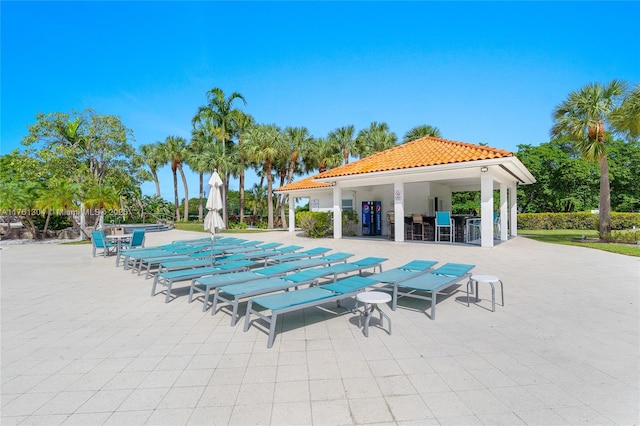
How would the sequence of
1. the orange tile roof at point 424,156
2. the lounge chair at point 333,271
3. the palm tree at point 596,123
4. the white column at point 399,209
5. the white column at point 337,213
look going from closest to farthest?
the lounge chair at point 333,271
the orange tile roof at point 424,156
the white column at point 399,209
the palm tree at point 596,123
the white column at point 337,213

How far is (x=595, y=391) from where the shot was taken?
2758 millimetres

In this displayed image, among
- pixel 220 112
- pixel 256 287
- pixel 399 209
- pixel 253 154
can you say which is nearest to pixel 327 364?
pixel 256 287

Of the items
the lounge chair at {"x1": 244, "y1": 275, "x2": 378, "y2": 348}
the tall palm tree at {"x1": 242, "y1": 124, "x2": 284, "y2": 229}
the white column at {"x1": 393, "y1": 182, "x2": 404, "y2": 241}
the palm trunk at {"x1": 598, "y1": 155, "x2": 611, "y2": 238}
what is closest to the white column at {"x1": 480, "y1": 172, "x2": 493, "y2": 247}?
the white column at {"x1": 393, "y1": 182, "x2": 404, "y2": 241}

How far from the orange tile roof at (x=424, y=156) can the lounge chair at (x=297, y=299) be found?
9.53m

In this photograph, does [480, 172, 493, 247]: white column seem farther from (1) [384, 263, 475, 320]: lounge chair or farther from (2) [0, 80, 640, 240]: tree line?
(1) [384, 263, 475, 320]: lounge chair

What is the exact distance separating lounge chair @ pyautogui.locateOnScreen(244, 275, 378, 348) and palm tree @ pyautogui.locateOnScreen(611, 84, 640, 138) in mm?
12197

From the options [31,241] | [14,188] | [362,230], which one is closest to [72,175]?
[14,188]

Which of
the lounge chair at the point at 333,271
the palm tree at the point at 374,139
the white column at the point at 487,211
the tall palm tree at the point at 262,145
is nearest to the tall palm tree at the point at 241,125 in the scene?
the tall palm tree at the point at 262,145

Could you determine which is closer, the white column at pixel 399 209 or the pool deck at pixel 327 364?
the pool deck at pixel 327 364

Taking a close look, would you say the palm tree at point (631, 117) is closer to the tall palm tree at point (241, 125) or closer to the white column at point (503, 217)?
the white column at point (503, 217)

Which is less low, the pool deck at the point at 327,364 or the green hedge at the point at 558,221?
the green hedge at the point at 558,221

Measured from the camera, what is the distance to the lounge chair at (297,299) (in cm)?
395

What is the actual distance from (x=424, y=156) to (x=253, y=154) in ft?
55.7

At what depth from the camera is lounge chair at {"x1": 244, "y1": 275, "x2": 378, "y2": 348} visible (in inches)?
155
